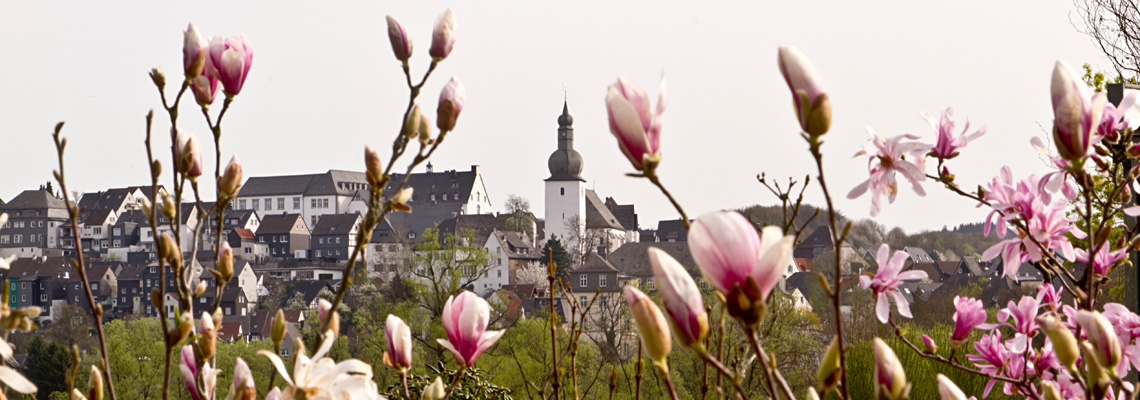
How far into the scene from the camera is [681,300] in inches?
23.8

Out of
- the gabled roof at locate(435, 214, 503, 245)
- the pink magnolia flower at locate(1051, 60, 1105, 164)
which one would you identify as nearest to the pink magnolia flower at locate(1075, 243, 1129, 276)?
the pink magnolia flower at locate(1051, 60, 1105, 164)

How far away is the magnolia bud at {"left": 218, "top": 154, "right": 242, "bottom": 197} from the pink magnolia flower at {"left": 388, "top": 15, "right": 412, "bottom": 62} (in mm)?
216

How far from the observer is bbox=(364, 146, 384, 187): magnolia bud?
38.0 inches

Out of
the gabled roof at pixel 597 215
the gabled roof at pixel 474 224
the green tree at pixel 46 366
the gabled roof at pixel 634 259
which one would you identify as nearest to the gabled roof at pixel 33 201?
the gabled roof at pixel 474 224

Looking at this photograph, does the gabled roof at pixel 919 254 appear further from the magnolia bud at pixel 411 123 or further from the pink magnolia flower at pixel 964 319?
the magnolia bud at pixel 411 123

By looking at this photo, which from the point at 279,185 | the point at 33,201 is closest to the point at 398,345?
the point at 279,185

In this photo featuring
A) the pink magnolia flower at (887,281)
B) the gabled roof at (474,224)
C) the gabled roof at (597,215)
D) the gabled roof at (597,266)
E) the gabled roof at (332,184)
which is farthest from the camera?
the gabled roof at (332,184)

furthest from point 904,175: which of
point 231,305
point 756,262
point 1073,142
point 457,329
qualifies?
point 231,305

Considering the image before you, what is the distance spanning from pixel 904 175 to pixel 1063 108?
437mm

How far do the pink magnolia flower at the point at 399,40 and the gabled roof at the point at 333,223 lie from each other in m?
73.0

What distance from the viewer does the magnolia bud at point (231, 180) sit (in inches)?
43.3

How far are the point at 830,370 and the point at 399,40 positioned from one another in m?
0.68

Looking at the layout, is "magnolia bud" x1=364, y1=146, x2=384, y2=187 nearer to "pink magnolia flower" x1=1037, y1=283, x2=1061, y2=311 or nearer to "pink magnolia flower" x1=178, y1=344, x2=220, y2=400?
"pink magnolia flower" x1=178, y1=344, x2=220, y2=400

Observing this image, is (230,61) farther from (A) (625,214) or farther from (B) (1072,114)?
(A) (625,214)
